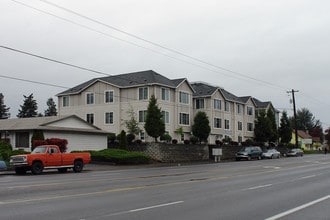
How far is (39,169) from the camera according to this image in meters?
29.6

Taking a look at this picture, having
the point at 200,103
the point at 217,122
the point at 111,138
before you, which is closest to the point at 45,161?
the point at 111,138

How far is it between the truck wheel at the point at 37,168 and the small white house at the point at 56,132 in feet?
44.1

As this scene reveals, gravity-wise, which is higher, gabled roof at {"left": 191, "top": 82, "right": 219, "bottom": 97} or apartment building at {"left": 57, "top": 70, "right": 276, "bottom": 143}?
gabled roof at {"left": 191, "top": 82, "right": 219, "bottom": 97}

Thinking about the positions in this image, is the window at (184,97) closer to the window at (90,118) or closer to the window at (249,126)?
the window at (90,118)

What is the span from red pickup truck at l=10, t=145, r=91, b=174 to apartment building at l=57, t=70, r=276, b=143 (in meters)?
27.2

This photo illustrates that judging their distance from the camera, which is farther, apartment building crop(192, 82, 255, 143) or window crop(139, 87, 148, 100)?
apartment building crop(192, 82, 255, 143)

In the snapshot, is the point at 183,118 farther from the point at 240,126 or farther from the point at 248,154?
the point at 240,126

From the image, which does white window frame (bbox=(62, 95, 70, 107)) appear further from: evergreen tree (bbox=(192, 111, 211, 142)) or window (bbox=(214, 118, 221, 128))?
window (bbox=(214, 118, 221, 128))

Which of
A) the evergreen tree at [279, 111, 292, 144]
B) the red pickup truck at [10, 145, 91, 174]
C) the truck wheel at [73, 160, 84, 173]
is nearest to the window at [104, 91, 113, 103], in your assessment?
the red pickup truck at [10, 145, 91, 174]

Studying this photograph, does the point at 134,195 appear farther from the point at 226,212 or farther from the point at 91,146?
the point at 91,146

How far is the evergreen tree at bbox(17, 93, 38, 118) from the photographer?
114 m

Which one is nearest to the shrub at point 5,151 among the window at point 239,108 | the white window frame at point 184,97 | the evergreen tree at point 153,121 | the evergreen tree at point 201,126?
the evergreen tree at point 153,121

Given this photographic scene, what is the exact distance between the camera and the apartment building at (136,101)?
6044cm

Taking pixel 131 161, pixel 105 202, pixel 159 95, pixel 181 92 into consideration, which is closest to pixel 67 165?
pixel 131 161
